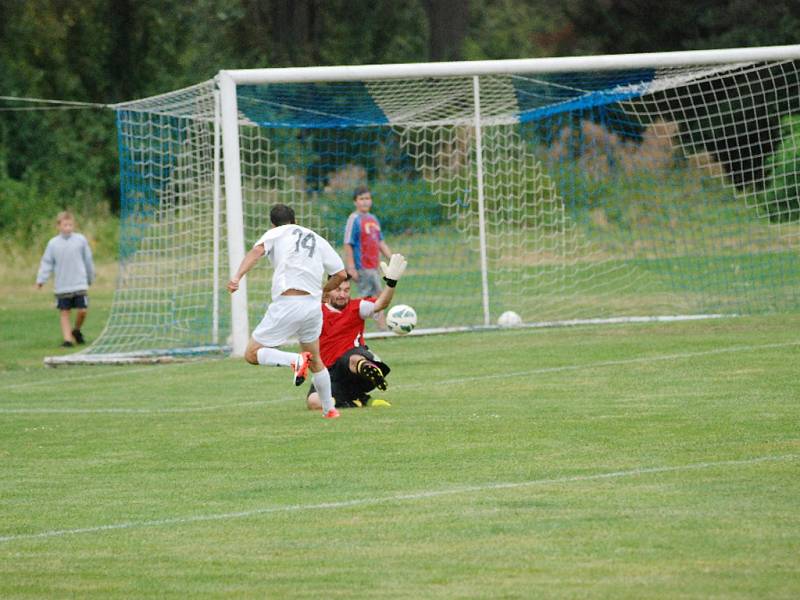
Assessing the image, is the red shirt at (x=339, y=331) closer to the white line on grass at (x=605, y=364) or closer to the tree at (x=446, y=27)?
the white line on grass at (x=605, y=364)

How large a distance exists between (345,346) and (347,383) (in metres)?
0.31

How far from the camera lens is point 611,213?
2409 centimetres

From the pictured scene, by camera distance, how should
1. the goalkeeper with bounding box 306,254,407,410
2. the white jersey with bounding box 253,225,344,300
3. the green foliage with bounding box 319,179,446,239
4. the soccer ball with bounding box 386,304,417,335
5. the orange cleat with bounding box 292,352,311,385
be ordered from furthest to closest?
the green foliage with bounding box 319,179,446,239
the soccer ball with bounding box 386,304,417,335
the goalkeeper with bounding box 306,254,407,410
the white jersey with bounding box 253,225,344,300
the orange cleat with bounding box 292,352,311,385

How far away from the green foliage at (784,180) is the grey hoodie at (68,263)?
353 inches

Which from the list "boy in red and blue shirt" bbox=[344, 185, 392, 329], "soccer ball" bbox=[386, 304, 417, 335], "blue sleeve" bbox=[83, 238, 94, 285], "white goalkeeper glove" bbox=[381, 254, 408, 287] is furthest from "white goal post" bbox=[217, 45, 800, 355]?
"white goalkeeper glove" bbox=[381, 254, 408, 287]

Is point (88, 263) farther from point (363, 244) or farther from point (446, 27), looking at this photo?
point (446, 27)

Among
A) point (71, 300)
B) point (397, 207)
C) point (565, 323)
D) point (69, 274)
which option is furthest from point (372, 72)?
point (397, 207)

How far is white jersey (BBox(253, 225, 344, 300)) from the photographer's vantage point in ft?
38.3

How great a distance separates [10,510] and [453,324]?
11.7 meters

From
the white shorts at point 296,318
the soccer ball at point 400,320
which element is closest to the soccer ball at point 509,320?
the soccer ball at point 400,320

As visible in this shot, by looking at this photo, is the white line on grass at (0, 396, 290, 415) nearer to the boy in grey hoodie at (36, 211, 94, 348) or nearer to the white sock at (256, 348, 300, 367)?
the white sock at (256, 348, 300, 367)

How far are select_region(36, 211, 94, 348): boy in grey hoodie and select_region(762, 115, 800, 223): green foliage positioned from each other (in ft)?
29.5

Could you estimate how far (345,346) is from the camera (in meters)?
12.5

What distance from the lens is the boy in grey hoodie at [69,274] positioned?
1925 cm
